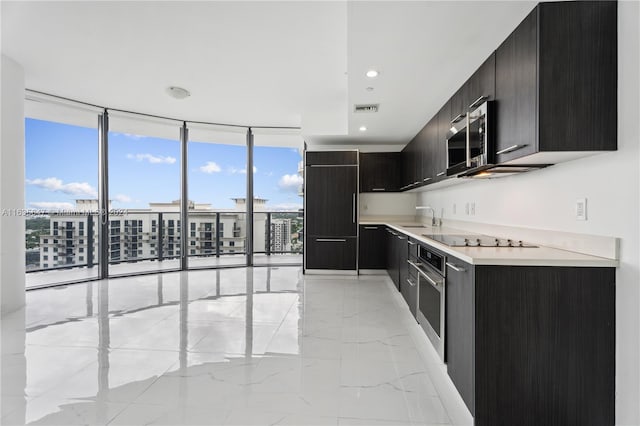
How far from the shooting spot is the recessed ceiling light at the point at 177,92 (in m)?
4.30

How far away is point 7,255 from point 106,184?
1868 mm

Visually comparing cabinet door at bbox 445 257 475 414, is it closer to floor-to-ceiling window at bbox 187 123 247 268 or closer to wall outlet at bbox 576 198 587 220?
wall outlet at bbox 576 198 587 220

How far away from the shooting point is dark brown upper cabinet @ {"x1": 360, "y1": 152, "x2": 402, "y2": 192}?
19.0 ft

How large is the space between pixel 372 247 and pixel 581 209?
3.69 metres

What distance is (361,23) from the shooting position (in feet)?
6.88

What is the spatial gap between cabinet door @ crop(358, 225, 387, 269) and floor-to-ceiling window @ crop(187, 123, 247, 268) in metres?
2.30

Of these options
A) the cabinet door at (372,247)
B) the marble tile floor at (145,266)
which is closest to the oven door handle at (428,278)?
the cabinet door at (372,247)

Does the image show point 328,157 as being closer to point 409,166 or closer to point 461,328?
point 409,166

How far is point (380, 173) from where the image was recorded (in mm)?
5805

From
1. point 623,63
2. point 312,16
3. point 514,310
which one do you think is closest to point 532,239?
point 514,310

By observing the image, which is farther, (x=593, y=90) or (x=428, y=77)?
(x=428, y=77)

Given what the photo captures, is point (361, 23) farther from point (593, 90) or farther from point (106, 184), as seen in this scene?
point (106, 184)

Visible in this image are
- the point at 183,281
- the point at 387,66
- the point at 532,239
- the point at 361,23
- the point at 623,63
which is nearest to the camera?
the point at 623,63

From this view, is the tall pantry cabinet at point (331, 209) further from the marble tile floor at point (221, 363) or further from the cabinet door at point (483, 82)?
the cabinet door at point (483, 82)
